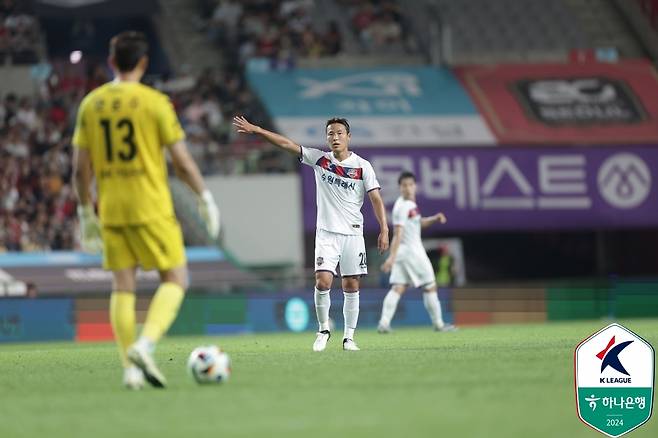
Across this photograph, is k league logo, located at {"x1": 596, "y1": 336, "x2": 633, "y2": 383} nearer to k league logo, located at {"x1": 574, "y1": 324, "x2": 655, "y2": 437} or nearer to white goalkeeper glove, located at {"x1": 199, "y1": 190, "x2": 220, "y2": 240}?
k league logo, located at {"x1": 574, "y1": 324, "x2": 655, "y2": 437}

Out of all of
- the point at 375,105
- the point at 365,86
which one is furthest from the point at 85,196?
the point at 365,86

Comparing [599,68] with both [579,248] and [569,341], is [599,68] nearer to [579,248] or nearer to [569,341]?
[579,248]

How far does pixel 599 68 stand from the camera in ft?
111

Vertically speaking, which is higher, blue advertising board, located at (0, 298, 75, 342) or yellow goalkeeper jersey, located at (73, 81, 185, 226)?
yellow goalkeeper jersey, located at (73, 81, 185, 226)

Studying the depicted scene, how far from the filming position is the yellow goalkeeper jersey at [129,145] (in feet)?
31.1

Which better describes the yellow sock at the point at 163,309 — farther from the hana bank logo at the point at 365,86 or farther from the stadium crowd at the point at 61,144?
the hana bank logo at the point at 365,86

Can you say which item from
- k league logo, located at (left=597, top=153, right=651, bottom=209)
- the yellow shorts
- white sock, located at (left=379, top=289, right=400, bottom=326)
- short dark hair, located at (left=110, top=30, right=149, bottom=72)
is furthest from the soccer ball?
k league logo, located at (left=597, top=153, right=651, bottom=209)

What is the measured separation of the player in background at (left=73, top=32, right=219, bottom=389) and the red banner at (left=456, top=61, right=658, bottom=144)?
2195cm

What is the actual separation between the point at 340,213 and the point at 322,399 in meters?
5.83

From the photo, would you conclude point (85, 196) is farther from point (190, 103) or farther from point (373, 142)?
point (373, 142)

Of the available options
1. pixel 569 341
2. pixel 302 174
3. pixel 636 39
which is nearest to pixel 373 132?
pixel 302 174

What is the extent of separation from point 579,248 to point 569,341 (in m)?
19.0

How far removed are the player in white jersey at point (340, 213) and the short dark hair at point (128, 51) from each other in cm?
427

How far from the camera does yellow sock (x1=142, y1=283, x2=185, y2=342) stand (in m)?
9.45
